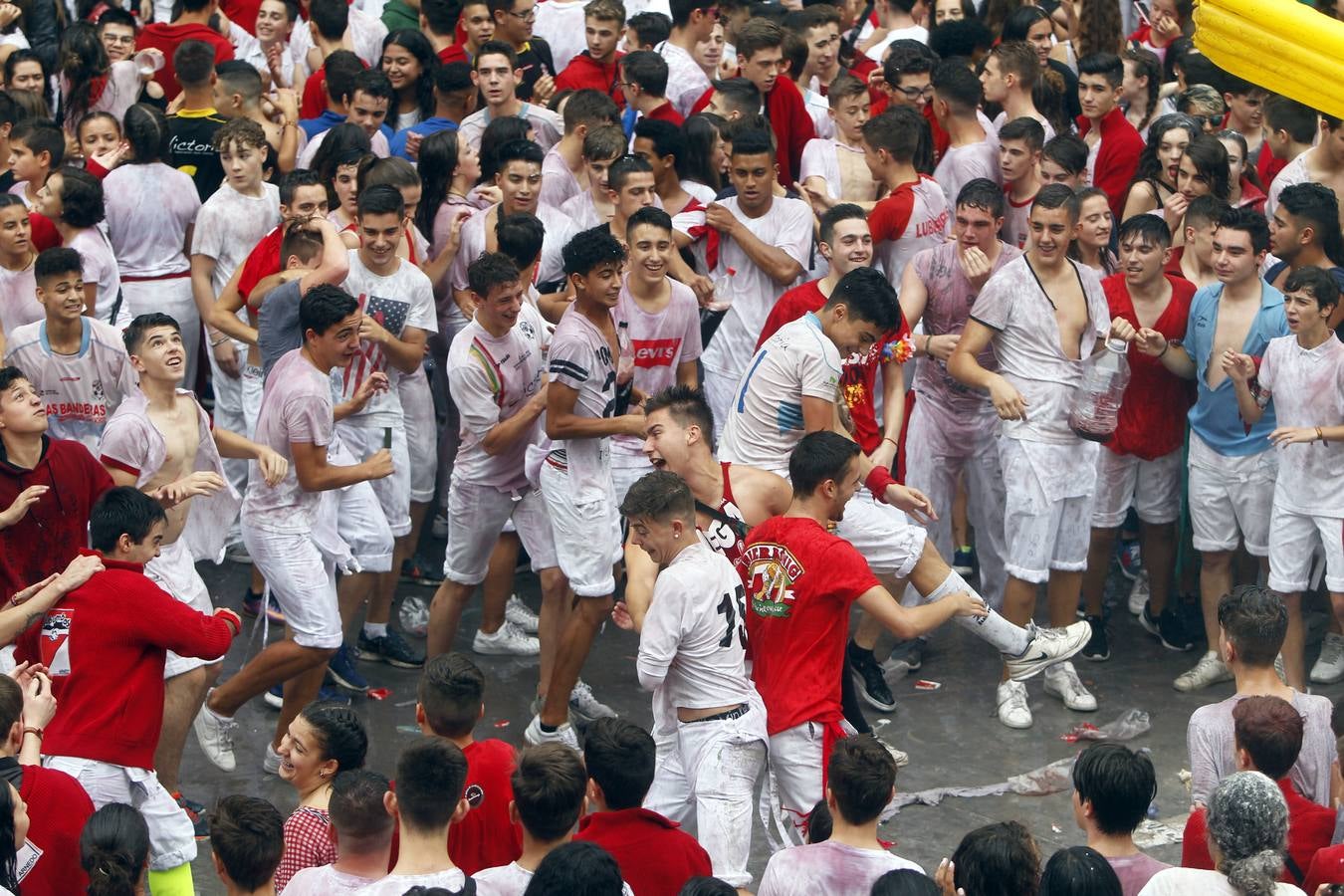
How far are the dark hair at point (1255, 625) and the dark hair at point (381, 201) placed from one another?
4.53 meters

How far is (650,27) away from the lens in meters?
12.6

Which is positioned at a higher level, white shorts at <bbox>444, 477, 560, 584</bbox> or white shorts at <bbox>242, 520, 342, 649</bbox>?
white shorts at <bbox>242, 520, 342, 649</bbox>

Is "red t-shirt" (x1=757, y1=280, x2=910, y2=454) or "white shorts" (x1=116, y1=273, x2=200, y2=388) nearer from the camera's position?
"red t-shirt" (x1=757, y1=280, x2=910, y2=454)

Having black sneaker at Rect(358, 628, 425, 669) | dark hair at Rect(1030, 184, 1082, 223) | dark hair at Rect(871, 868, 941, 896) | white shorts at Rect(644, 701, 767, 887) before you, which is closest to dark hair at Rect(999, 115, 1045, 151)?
dark hair at Rect(1030, 184, 1082, 223)

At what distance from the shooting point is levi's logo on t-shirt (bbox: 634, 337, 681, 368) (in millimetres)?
9133

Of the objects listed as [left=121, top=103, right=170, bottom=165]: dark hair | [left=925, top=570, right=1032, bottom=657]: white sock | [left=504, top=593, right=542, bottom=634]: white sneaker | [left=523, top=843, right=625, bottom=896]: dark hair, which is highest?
[left=523, top=843, right=625, bottom=896]: dark hair

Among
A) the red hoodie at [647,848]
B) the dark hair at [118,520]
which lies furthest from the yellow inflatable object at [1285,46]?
the dark hair at [118,520]

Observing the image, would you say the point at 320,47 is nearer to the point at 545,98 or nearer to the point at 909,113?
the point at 545,98

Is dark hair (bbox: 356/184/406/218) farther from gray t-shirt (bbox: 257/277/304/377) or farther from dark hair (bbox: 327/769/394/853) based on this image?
dark hair (bbox: 327/769/394/853)

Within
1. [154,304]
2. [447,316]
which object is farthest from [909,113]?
[154,304]

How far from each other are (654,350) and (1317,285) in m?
3.12

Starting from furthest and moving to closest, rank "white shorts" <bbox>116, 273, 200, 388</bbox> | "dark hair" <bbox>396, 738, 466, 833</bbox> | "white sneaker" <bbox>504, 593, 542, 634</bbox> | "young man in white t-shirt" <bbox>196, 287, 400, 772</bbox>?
1. "white shorts" <bbox>116, 273, 200, 388</bbox>
2. "white sneaker" <bbox>504, 593, 542, 634</bbox>
3. "young man in white t-shirt" <bbox>196, 287, 400, 772</bbox>
4. "dark hair" <bbox>396, 738, 466, 833</bbox>

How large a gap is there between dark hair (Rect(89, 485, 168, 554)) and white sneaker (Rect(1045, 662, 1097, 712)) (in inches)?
178

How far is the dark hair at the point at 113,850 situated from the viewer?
5137mm
